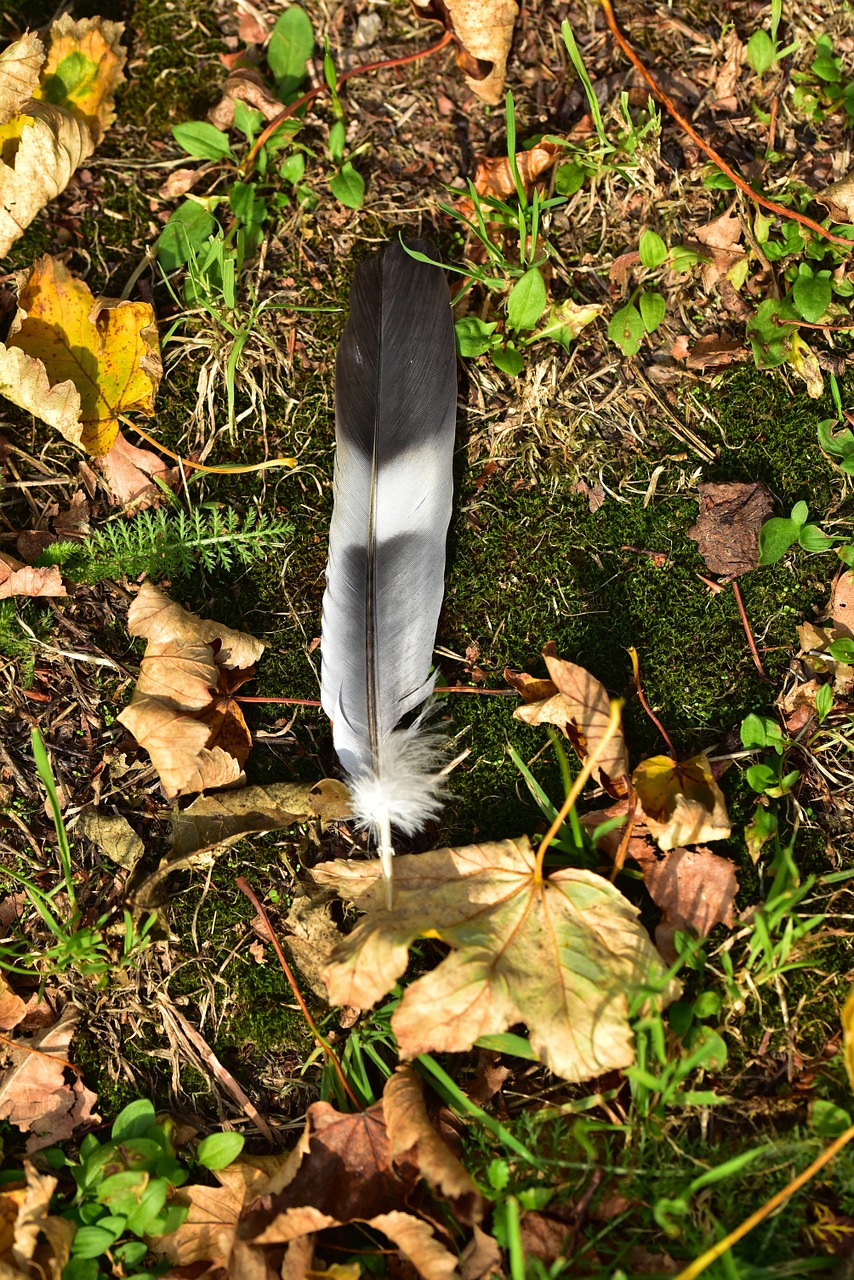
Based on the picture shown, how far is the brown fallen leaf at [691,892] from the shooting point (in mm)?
2426

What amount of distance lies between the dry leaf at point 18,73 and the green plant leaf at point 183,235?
556 mm

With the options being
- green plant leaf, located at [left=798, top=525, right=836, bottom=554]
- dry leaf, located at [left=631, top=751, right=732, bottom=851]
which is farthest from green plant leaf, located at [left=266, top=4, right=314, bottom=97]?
dry leaf, located at [left=631, top=751, right=732, bottom=851]

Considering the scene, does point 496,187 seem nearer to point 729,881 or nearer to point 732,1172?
point 729,881

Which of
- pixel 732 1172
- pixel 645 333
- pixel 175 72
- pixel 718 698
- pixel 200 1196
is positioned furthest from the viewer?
pixel 175 72

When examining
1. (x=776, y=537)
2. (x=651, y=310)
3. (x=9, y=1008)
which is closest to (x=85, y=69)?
(x=651, y=310)

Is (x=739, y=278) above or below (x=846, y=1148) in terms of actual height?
above

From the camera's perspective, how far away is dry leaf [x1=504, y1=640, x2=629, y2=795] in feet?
8.17

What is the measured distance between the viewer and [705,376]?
2848 millimetres

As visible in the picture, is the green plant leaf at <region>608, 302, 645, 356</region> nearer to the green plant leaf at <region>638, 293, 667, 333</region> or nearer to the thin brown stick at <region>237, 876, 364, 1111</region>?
the green plant leaf at <region>638, 293, 667, 333</region>

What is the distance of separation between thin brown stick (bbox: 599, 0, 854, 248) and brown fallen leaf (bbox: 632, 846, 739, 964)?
6.30 ft

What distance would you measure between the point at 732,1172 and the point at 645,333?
7.71 ft

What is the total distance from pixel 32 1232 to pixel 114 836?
3.22 feet

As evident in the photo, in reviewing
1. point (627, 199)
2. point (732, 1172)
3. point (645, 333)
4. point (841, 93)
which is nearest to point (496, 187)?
point (627, 199)

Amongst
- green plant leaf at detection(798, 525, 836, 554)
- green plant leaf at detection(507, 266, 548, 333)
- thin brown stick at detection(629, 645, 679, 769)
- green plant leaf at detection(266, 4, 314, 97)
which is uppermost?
green plant leaf at detection(266, 4, 314, 97)
